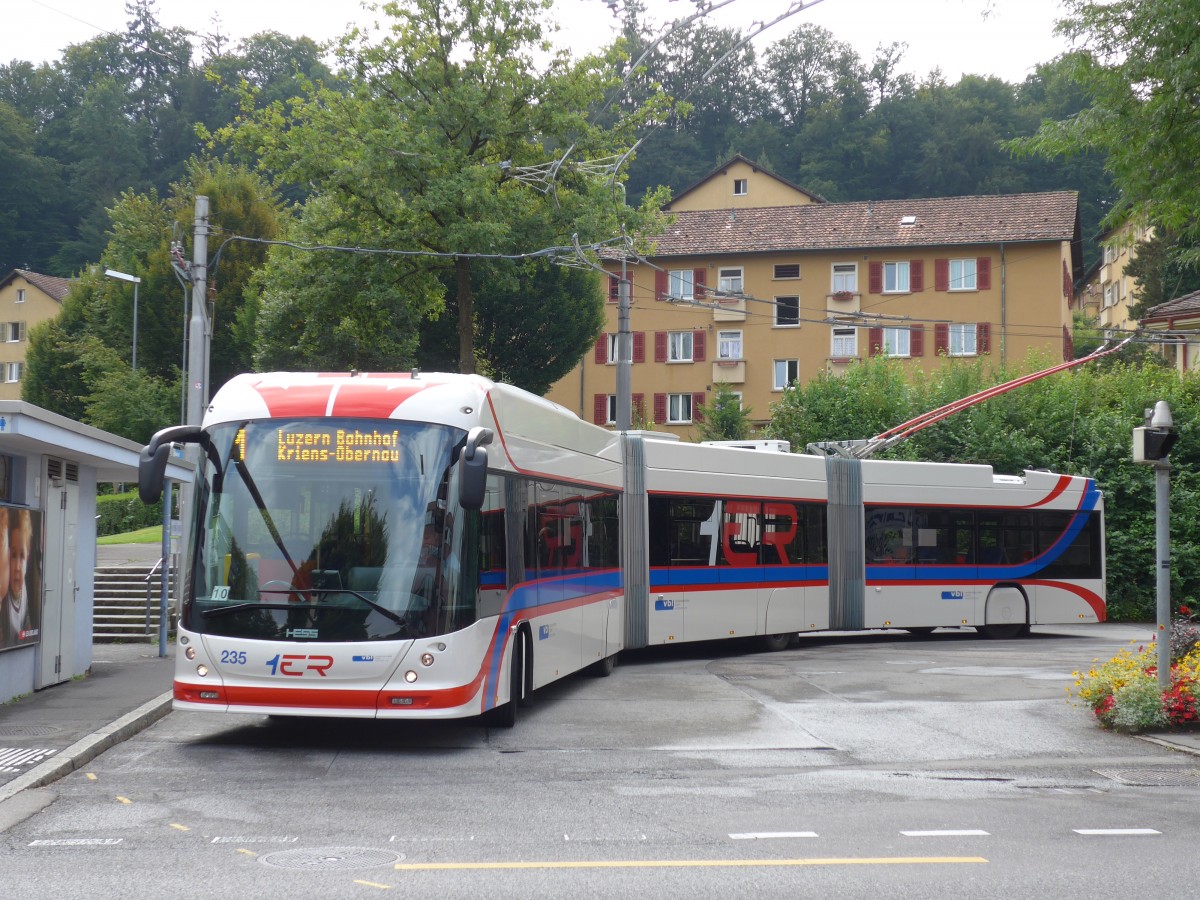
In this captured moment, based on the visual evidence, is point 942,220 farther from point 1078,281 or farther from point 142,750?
point 142,750

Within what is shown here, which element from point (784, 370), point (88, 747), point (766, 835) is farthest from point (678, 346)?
point (766, 835)

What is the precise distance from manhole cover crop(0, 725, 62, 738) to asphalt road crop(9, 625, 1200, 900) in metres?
0.67

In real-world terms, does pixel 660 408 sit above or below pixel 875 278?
below

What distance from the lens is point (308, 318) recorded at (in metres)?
34.6

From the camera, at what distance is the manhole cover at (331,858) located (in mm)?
7246

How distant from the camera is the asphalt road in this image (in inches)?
277

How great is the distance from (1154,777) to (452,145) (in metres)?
24.8

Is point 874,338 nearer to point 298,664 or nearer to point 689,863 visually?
point 298,664

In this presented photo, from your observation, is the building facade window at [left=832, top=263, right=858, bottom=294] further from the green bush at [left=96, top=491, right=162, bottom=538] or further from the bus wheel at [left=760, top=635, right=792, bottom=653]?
the bus wheel at [left=760, top=635, right=792, bottom=653]

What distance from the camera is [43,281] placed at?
75188 millimetres

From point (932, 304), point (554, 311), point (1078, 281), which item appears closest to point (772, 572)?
point (554, 311)

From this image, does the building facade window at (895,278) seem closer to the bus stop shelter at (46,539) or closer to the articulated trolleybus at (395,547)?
the articulated trolleybus at (395,547)

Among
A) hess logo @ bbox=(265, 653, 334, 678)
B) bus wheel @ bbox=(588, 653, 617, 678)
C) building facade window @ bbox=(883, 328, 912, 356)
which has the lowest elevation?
bus wheel @ bbox=(588, 653, 617, 678)

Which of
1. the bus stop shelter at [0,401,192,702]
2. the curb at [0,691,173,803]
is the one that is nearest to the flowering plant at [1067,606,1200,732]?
the curb at [0,691,173,803]
